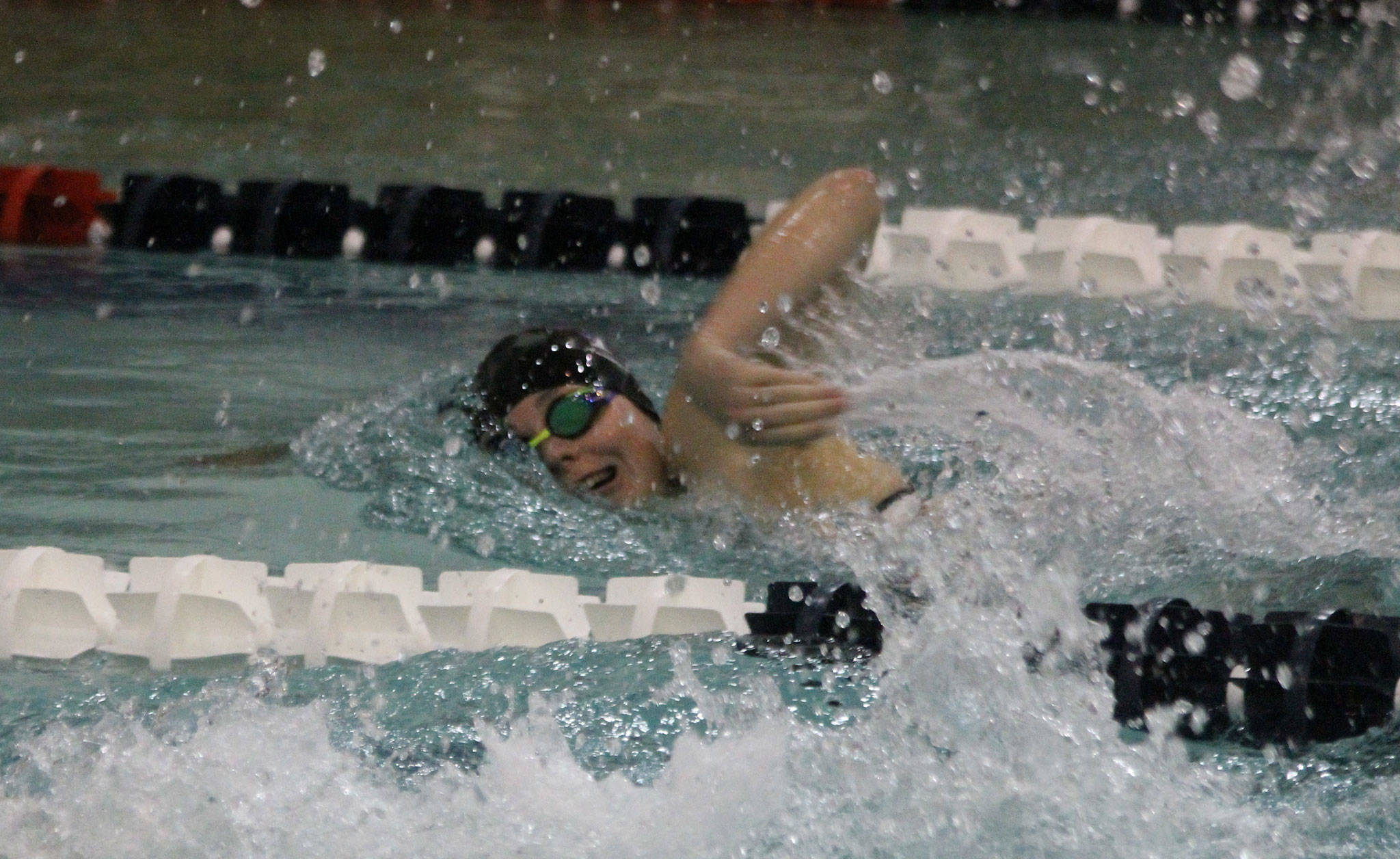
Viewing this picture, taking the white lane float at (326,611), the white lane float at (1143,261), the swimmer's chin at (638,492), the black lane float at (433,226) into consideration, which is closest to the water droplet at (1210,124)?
the white lane float at (1143,261)

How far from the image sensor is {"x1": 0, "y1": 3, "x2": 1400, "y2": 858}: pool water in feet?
5.66

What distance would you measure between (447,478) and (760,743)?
1189 mm

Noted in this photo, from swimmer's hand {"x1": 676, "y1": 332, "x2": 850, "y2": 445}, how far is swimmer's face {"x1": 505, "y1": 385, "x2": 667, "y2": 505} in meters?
0.46

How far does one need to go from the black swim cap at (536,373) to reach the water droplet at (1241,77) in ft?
17.7

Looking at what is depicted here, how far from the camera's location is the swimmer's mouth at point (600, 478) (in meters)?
2.51

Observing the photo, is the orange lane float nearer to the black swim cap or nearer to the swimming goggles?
the black swim cap

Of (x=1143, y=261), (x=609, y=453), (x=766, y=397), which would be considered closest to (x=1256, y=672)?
(x=766, y=397)

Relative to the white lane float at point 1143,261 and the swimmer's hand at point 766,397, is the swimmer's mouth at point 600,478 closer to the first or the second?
the swimmer's hand at point 766,397

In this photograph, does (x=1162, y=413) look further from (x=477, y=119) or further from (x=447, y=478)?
(x=477, y=119)

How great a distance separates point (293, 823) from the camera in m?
1.71

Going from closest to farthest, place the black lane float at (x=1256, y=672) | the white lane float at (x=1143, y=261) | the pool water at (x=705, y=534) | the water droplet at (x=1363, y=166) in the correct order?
the pool water at (x=705, y=534), the black lane float at (x=1256, y=672), the white lane float at (x=1143, y=261), the water droplet at (x=1363, y=166)

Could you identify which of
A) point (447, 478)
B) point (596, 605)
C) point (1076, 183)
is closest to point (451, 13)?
point (1076, 183)

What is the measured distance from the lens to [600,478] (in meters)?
2.52

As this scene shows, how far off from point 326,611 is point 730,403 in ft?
2.00
